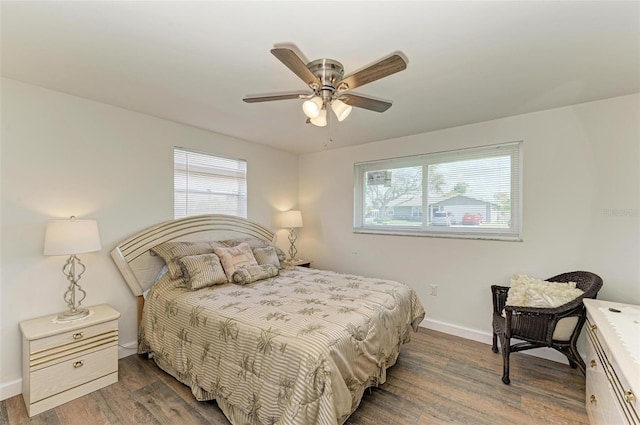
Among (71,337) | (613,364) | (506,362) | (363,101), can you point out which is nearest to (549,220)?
(506,362)

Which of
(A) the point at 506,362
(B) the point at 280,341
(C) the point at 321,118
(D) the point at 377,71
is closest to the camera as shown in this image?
(D) the point at 377,71

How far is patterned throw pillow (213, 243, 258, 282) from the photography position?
2988 mm

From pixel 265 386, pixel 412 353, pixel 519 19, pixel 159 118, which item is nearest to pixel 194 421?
pixel 265 386

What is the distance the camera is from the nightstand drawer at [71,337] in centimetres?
206

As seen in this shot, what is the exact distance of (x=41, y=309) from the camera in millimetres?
2383

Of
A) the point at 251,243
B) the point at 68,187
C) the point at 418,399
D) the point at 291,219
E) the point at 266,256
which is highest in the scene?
the point at 68,187

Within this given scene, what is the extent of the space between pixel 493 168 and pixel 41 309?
14.9ft

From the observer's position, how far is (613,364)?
57.6 inches

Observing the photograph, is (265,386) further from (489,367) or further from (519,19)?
(519,19)

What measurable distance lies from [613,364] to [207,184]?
12.5ft

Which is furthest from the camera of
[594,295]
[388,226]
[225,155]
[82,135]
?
[388,226]

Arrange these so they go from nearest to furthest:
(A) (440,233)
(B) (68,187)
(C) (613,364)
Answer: (C) (613,364) < (B) (68,187) < (A) (440,233)

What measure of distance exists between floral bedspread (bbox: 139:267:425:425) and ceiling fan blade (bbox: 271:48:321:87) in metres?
1.54

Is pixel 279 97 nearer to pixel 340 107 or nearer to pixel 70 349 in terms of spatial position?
pixel 340 107
